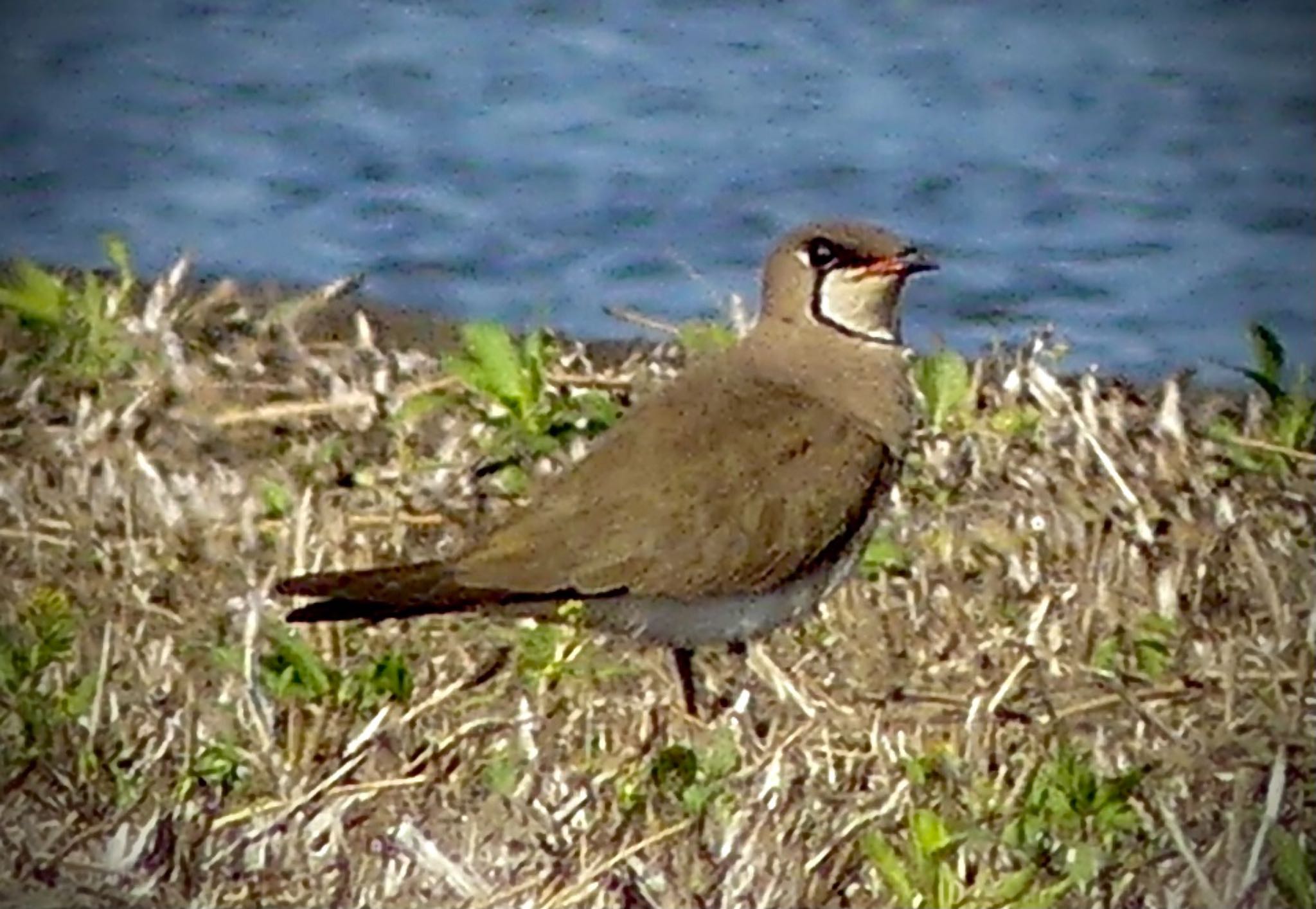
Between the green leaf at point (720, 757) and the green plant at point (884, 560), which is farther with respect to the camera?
the green plant at point (884, 560)

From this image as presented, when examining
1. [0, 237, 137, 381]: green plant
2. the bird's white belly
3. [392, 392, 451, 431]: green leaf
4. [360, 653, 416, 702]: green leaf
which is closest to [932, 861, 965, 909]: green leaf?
the bird's white belly

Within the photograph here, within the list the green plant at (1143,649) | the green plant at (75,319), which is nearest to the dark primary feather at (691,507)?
the green plant at (1143,649)

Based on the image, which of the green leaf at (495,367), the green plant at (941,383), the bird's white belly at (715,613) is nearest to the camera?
the bird's white belly at (715,613)

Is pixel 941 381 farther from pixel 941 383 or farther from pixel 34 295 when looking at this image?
pixel 34 295

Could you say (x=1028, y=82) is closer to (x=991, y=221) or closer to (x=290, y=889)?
(x=991, y=221)

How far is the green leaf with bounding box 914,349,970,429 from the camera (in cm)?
322

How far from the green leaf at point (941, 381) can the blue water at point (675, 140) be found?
0.29 m

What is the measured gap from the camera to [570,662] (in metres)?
3.00

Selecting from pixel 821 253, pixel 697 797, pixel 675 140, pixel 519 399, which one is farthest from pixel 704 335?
pixel 697 797

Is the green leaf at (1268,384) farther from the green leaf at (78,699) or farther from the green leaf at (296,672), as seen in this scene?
the green leaf at (78,699)

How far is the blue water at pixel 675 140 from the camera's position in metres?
2.75

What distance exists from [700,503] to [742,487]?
0.13 feet

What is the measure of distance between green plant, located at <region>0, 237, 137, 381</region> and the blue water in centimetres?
20

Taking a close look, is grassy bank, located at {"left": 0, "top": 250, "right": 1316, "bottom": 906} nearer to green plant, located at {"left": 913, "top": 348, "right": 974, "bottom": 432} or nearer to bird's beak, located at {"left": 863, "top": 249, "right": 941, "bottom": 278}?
green plant, located at {"left": 913, "top": 348, "right": 974, "bottom": 432}
